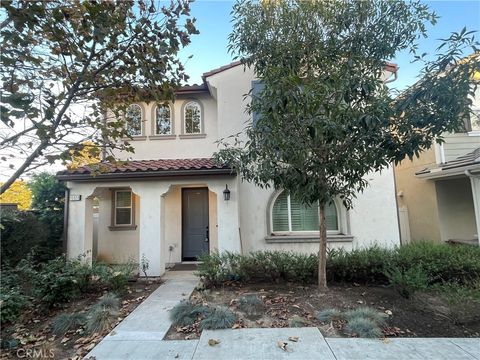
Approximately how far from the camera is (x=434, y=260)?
6.67 meters

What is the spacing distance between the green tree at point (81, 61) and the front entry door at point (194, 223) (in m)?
5.64

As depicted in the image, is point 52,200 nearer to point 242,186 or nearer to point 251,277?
point 242,186

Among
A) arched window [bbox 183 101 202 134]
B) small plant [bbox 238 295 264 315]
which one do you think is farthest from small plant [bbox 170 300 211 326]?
arched window [bbox 183 101 202 134]

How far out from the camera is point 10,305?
4637 millimetres

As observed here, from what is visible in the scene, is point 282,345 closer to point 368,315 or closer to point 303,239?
point 368,315

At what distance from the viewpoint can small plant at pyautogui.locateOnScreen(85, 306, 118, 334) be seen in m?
4.82

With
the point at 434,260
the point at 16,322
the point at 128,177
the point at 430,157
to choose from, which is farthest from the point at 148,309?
the point at 430,157

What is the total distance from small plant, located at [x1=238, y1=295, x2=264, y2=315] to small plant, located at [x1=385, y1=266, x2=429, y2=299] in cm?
294

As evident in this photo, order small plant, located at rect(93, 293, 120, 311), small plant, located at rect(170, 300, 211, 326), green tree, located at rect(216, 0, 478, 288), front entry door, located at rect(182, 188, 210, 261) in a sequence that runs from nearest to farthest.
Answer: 1. green tree, located at rect(216, 0, 478, 288)
2. small plant, located at rect(170, 300, 211, 326)
3. small plant, located at rect(93, 293, 120, 311)
4. front entry door, located at rect(182, 188, 210, 261)

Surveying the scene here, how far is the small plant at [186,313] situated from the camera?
194 inches

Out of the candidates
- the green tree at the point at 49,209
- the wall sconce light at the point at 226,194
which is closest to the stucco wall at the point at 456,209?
the wall sconce light at the point at 226,194

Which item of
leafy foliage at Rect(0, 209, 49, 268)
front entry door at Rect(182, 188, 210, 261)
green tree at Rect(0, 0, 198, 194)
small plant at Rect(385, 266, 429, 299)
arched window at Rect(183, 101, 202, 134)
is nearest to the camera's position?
green tree at Rect(0, 0, 198, 194)

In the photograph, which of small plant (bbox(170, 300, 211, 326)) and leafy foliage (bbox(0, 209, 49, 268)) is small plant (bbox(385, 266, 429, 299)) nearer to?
small plant (bbox(170, 300, 211, 326))

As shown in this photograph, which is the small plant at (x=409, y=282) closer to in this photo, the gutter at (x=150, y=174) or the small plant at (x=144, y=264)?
the gutter at (x=150, y=174)
